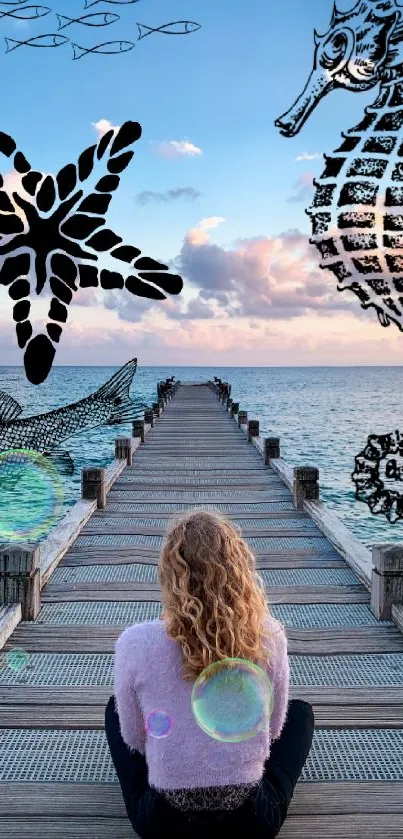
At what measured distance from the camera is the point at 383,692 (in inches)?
168

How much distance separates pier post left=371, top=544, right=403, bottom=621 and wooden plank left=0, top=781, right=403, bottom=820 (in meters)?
2.03

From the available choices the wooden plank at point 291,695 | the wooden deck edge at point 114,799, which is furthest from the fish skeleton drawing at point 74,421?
the wooden deck edge at point 114,799

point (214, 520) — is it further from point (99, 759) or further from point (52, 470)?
point (52, 470)

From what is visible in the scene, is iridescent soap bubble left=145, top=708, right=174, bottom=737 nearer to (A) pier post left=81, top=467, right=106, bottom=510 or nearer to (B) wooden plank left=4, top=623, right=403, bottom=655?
(B) wooden plank left=4, top=623, right=403, bottom=655

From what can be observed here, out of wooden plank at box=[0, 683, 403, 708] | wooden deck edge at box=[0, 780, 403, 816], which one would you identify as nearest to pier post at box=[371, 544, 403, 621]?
wooden plank at box=[0, 683, 403, 708]

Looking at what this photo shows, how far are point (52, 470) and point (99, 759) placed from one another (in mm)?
21357

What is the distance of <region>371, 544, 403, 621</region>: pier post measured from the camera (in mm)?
5223

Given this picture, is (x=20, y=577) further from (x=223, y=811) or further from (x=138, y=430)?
(x=138, y=430)

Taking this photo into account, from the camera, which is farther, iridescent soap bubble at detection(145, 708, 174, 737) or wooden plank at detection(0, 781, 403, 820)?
wooden plank at detection(0, 781, 403, 820)

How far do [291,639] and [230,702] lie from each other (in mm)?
2870

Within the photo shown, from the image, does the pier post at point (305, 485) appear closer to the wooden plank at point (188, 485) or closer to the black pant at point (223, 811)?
the wooden plank at point (188, 485)

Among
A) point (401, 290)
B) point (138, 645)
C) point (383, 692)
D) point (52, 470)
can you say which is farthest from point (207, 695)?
point (52, 470)

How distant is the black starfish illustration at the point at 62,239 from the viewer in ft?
7.13

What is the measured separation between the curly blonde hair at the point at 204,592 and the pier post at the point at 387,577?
10.3ft
